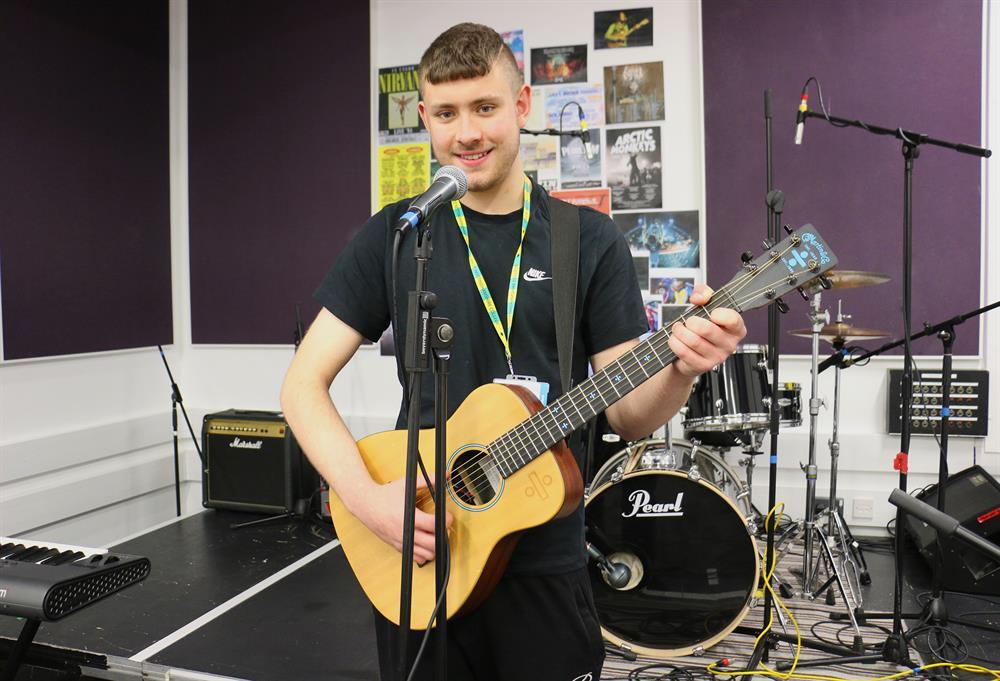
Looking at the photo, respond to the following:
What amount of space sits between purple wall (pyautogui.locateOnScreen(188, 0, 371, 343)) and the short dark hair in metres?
3.27

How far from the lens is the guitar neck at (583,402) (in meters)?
1.34

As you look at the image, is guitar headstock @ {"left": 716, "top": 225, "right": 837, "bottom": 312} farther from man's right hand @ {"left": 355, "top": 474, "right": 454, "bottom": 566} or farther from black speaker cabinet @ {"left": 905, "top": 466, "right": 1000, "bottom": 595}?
black speaker cabinet @ {"left": 905, "top": 466, "right": 1000, "bottom": 595}

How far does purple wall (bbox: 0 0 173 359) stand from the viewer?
3832mm

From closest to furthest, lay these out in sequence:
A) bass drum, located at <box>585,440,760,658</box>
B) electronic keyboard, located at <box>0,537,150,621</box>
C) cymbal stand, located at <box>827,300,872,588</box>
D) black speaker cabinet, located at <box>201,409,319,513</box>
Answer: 1. electronic keyboard, located at <box>0,537,150,621</box>
2. bass drum, located at <box>585,440,760,658</box>
3. cymbal stand, located at <box>827,300,872,588</box>
4. black speaker cabinet, located at <box>201,409,319,513</box>

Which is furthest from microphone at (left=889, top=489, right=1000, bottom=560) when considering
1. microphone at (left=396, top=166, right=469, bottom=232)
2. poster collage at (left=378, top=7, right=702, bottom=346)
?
poster collage at (left=378, top=7, right=702, bottom=346)

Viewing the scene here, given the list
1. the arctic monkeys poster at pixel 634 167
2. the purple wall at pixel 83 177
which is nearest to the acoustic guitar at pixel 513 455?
the arctic monkeys poster at pixel 634 167

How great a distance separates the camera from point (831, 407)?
401 centimetres

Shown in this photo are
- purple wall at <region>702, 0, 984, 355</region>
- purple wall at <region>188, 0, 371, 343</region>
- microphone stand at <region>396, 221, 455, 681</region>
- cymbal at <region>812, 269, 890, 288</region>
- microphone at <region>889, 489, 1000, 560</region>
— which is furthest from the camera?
purple wall at <region>188, 0, 371, 343</region>

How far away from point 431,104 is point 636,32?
Result: 315 cm

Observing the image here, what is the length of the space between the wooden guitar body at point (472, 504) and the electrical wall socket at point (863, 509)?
316 cm

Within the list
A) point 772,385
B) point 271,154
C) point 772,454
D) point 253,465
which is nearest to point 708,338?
point 772,385

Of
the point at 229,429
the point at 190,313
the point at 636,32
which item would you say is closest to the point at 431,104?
the point at 636,32

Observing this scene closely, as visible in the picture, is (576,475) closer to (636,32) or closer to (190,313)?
(636,32)

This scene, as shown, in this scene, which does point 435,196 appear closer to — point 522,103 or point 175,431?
point 522,103
